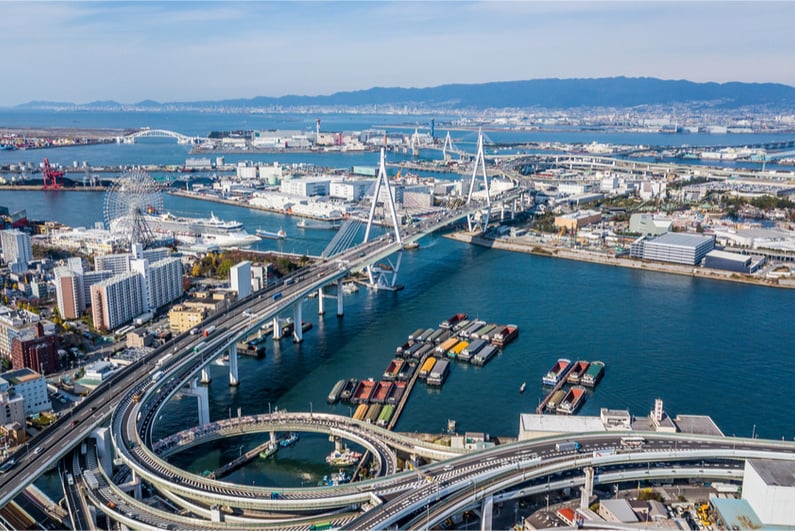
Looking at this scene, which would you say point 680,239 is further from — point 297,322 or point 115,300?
point 115,300

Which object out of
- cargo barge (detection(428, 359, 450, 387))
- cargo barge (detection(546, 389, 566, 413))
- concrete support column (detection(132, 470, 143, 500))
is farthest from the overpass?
concrete support column (detection(132, 470, 143, 500))

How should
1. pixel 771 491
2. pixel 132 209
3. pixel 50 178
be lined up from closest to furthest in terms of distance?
pixel 771 491 → pixel 132 209 → pixel 50 178

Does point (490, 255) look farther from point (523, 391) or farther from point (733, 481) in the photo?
point (733, 481)

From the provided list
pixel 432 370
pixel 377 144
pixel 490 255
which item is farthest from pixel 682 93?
pixel 432 370

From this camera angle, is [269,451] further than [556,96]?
No

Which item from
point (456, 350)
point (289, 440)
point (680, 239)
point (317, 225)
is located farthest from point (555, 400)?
point (317, 225)

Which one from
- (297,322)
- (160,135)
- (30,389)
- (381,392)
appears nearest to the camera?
(30,389)
